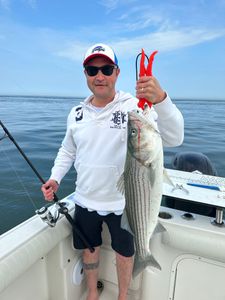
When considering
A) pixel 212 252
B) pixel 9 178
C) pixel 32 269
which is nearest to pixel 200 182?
pixel 212 252

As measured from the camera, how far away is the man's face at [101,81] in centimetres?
202

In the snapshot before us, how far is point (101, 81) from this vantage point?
2.04 m

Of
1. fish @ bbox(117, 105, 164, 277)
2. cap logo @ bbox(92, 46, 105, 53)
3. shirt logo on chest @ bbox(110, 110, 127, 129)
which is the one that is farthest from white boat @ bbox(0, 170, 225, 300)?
cap logo @ bbox(92, 46, 105, 53)

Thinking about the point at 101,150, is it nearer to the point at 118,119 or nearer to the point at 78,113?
the point at 118,119

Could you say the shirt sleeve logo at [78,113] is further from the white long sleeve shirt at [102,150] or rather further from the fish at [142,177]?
the fish at [142,177]

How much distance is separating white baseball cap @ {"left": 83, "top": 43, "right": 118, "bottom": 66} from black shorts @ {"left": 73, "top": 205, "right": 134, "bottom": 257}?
4.04 ft

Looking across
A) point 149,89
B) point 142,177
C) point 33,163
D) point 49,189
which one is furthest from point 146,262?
point 33,163

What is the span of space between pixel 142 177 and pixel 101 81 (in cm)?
89

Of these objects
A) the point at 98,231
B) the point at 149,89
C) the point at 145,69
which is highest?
the point at 145,69

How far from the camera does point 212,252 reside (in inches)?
82.9

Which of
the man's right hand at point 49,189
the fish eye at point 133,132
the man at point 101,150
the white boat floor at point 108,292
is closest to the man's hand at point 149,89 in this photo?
the fish eye at point 133,132

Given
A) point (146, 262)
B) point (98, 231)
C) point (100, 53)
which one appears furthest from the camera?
point (98, 231)

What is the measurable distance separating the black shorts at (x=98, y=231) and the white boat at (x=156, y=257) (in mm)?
147

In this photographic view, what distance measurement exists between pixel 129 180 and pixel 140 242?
1.42ft
